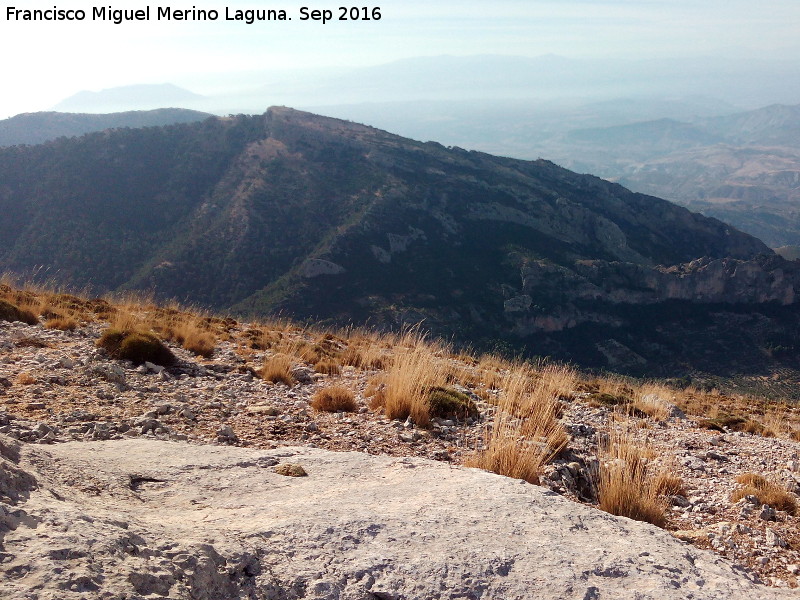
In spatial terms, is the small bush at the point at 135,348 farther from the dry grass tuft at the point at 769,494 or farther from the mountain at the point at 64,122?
the mountain at the point at 64,122

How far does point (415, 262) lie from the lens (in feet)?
241

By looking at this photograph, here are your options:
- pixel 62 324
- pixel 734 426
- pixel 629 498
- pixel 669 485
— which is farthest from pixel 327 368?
pixel 734 426

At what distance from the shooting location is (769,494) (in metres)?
5.45

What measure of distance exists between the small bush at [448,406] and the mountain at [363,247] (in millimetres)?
49322

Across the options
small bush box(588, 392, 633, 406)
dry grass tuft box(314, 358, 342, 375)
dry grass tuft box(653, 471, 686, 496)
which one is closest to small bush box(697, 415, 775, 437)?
small bush box(588, 392, 633, 406)

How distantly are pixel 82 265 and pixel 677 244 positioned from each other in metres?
97.0

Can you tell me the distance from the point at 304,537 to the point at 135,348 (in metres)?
6.54

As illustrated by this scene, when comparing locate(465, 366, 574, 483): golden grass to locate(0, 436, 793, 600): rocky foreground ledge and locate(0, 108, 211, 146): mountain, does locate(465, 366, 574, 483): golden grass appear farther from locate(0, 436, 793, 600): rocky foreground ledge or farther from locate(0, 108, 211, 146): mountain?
locate(0, 108, 211, 146): mountain

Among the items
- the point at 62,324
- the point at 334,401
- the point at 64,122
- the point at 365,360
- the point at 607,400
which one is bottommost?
the point at 607,400

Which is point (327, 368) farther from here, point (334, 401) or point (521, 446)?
point (521, 446)

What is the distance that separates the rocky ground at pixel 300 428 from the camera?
4738 mm

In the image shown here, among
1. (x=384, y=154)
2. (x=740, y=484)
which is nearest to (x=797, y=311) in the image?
(x=384, y=154)

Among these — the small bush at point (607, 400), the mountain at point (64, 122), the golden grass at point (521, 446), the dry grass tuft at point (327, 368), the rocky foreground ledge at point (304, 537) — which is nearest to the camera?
the rocky foreground ledge at point (304, 537)

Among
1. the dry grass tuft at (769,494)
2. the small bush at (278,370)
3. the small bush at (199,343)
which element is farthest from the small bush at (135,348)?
the dry grass tuft at (769,494)
